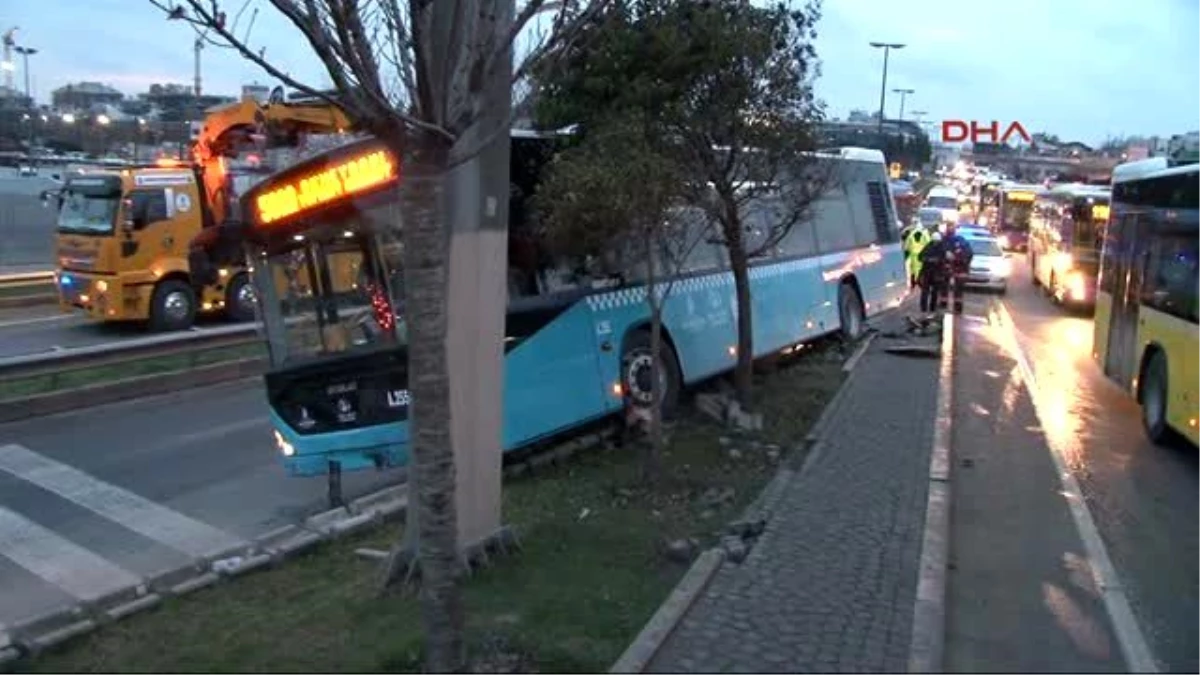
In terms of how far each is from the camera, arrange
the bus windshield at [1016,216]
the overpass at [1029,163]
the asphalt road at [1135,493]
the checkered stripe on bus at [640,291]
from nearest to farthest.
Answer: the asphalt road at [1135,493] < the checkered stripe on bus at [640,291] < the bus windshield at [1016,216] < the overpass at [1029,163]

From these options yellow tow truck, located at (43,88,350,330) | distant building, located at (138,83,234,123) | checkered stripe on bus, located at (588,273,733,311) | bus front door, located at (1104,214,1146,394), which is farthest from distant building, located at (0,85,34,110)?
bus front door, located at (1104,214,1146,394)

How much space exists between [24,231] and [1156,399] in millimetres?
31338

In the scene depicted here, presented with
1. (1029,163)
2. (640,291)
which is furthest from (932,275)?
(1029,163)

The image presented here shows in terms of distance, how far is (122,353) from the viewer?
1439cm

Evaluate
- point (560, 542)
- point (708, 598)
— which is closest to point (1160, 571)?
point (708, 598)

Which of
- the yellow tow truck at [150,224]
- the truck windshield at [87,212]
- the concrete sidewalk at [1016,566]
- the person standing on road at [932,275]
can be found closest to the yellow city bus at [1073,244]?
the person standing on road at [932,275]

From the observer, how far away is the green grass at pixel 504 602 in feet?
18.3

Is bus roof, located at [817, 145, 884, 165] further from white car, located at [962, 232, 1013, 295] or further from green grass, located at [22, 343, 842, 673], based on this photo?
white car, located at [962, 232, 1013, 295]

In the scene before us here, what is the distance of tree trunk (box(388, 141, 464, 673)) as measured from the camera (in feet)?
16.5

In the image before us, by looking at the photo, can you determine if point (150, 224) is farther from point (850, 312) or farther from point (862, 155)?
point (862, 155)

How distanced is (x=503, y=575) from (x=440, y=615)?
1.82 meters

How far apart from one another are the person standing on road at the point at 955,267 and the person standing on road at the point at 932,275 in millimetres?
146

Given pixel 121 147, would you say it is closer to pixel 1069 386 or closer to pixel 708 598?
pixel 1069 386

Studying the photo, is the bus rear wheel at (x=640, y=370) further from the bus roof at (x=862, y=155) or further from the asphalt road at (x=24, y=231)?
the asphalt road at (x=24, y=231)
